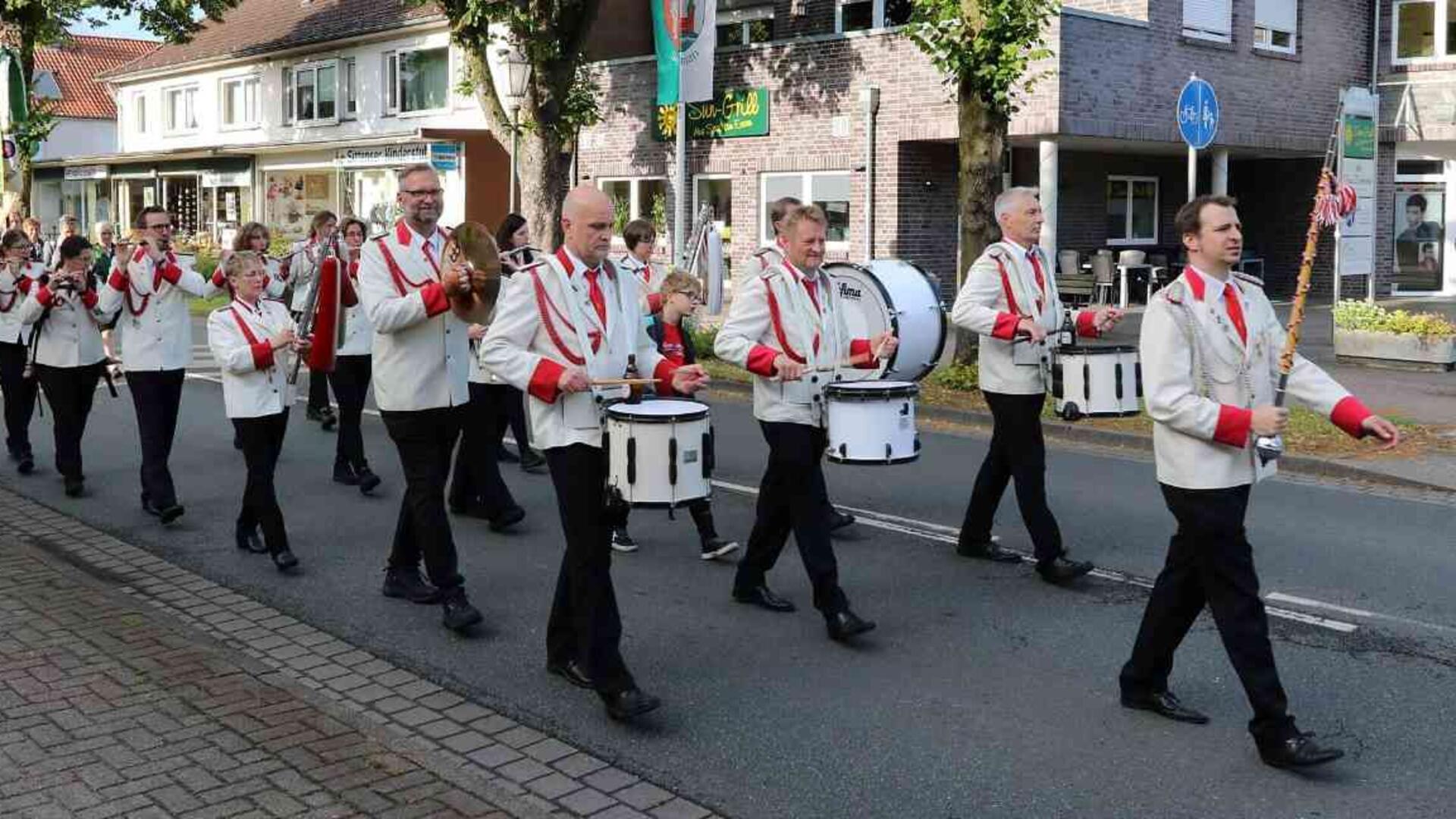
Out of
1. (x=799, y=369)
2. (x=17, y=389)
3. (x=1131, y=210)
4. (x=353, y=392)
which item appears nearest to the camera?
Result: (x=799, y=369)

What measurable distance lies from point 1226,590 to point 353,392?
23.9ft

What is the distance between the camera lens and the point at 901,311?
11.2 meters

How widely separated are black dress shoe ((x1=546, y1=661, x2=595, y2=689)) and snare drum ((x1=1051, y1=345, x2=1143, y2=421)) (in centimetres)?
266

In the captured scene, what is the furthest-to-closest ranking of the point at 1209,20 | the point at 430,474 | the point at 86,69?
the point at 86,69 < the point at 1209,20 < the point at 430,474

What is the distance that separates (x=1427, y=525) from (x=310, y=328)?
679 cm

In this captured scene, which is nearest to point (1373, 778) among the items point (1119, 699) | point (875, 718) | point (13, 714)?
point (1119, 699)

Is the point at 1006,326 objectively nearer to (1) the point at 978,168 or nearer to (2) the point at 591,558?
(2) the point at 591,558

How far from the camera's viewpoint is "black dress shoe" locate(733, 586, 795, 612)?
24.1ft

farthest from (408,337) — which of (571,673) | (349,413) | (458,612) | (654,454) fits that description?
(349,413)

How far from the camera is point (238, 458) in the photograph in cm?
1201

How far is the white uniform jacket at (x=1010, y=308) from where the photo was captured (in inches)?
303

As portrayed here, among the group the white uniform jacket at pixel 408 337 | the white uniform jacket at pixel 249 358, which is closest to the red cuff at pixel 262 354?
the white uniform jacket at pixel 249 358

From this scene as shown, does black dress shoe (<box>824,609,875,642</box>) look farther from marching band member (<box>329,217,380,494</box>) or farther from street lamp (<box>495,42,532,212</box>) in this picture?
street lamp (<box>495,42,532,212</box>)

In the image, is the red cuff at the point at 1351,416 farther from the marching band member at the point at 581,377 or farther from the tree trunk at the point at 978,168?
the tree trunk at the point at 978,168
